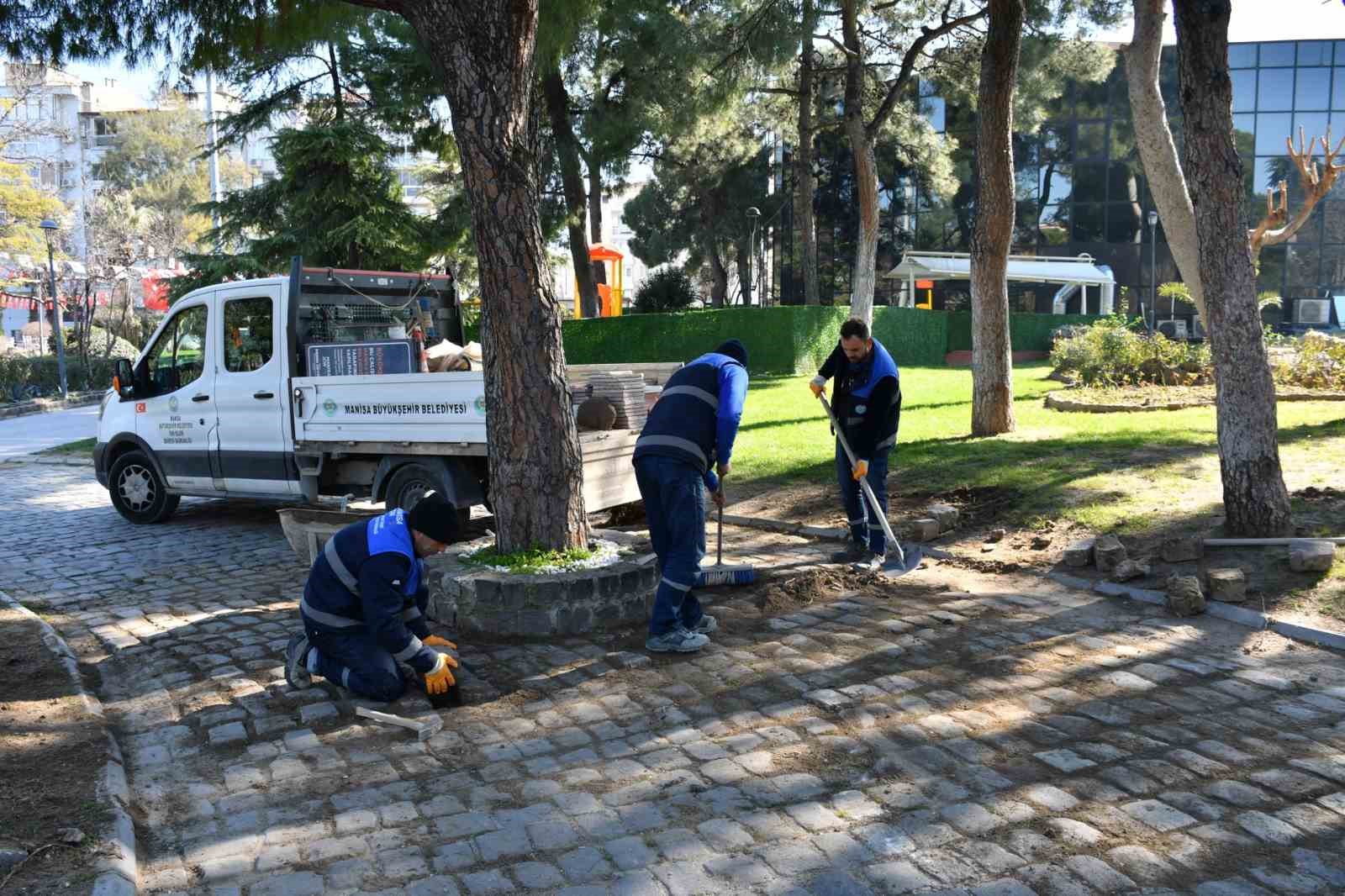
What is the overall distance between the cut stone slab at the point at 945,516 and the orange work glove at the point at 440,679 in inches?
182

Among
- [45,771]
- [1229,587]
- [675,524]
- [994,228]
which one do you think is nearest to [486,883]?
[45,771]

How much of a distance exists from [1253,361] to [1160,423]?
5.40 metres

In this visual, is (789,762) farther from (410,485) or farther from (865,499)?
Answer: (410,485)

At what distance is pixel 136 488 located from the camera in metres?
10.9

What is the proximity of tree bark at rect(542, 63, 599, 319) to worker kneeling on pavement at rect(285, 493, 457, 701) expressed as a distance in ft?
59.2

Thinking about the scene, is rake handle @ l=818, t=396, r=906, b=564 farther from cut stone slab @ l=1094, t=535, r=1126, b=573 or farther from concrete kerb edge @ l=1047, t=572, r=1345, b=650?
cut stone slab @ l=1094, t=535, r=1126, b=573

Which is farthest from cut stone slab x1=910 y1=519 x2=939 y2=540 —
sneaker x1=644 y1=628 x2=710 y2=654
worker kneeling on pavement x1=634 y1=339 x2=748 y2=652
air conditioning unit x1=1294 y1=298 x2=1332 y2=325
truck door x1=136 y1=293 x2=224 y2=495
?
air conditioning unit x1=1294 y1=298 x2=1332 y2=325

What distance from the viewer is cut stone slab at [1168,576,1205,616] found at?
6.20 metres

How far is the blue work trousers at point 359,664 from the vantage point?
519cm

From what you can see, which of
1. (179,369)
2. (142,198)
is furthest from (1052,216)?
(142,198)

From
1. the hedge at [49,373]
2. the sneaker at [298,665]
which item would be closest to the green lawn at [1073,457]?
the sneaker at [298,665]

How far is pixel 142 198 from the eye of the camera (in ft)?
191

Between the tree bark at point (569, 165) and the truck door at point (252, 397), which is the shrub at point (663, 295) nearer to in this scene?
the tree bark at point (569, 165)

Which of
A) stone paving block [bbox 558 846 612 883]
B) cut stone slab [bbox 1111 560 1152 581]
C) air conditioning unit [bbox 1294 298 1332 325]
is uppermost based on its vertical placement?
air conditioning unit [bbox 1294 298 1332 325]
